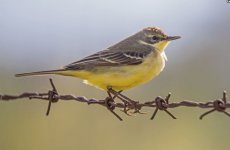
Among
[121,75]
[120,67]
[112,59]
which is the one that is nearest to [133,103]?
[121,75]

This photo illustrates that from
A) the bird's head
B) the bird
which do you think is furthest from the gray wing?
the bird's head

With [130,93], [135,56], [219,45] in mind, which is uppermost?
[135,56]

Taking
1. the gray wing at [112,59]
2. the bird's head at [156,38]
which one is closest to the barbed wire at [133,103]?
the gray wing at [112,59]

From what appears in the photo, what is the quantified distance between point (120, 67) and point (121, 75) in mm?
180

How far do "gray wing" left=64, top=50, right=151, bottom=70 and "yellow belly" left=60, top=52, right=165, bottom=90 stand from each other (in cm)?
9

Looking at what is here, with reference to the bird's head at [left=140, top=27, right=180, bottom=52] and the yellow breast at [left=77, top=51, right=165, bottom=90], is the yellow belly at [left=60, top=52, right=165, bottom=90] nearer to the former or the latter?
the yellow breast at [left=77, top=51, right=165, bottom=90]

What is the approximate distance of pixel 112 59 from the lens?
10.9 m

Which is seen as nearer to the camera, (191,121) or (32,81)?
(191,121)

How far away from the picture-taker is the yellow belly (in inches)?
413

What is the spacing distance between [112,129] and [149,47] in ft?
16.3

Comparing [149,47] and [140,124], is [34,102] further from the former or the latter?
[149,47]

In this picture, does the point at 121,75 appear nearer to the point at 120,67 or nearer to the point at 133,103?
the point at 120,67

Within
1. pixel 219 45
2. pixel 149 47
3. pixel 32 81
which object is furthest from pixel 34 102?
pixel 219 45

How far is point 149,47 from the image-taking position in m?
11.3
